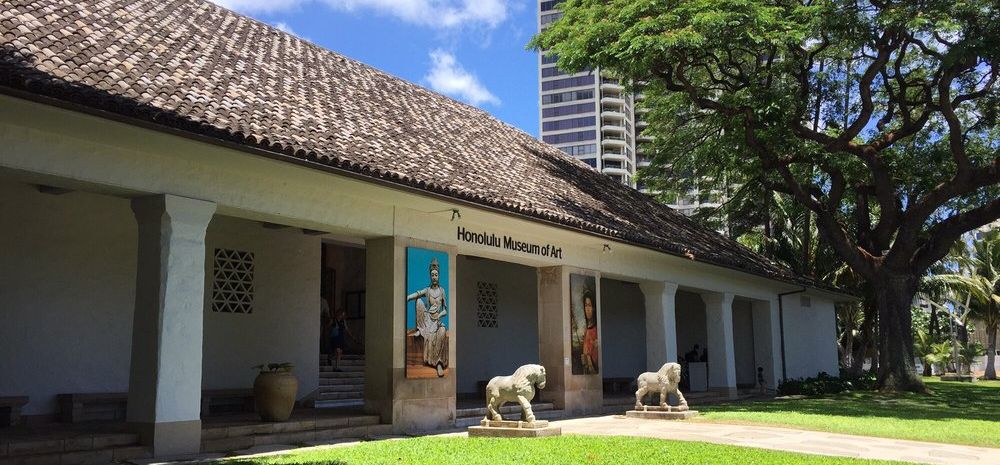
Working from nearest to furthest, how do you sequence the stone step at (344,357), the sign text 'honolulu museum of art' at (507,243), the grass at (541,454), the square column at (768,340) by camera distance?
1. the grass at (541,454)
2. the sign text 'honolulu museum of art' at (507,243)
3. the stone step at (344,357)
4. the square column at (768,340)

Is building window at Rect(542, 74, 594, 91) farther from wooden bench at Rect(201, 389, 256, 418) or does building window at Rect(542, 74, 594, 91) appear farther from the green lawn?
wooden bench at Rect(201, 389, 256, 418)

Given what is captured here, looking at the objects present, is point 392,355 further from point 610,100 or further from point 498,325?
point 610,100

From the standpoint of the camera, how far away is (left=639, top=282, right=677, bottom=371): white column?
17781 mm

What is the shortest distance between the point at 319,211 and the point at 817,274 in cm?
2456

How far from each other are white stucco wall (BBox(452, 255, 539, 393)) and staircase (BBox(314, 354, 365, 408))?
263cm

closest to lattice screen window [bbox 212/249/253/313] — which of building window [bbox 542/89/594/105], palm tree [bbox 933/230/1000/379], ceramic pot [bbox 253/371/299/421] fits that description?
ceramic pot [bbox 253/371/299/421]

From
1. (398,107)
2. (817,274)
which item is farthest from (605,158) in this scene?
(398,107)

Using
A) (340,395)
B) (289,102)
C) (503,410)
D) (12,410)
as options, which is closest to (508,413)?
(503,410)

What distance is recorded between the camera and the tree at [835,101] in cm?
1519

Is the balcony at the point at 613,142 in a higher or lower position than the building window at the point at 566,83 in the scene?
lower

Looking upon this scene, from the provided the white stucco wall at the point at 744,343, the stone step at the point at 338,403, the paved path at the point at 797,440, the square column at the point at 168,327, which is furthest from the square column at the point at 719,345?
the square column at the point at 168,327

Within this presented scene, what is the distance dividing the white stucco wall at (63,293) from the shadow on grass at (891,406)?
10.4m

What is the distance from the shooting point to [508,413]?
13.8 meters

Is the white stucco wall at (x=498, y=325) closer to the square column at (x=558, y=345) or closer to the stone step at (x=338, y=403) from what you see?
the square column at (x=558, y=345)
